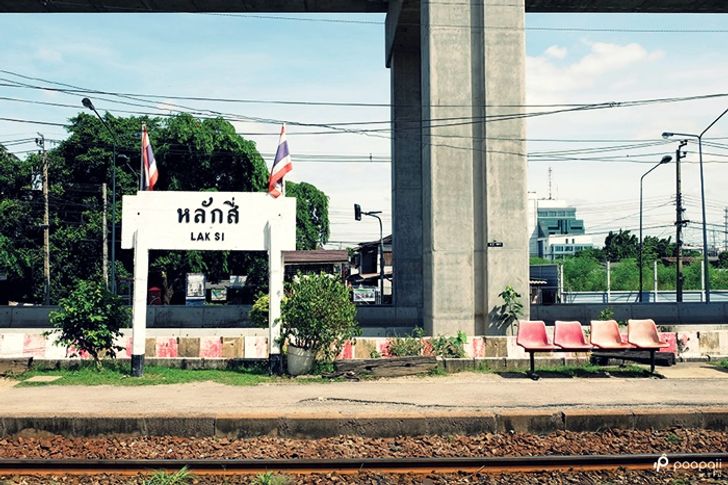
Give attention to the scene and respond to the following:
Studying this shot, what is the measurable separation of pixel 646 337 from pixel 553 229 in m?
153

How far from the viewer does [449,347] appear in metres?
16.4

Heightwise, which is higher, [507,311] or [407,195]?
[407,195]

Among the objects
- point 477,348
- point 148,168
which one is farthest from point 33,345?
point 477,348

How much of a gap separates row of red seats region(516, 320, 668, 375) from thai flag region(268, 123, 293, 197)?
6.57 m

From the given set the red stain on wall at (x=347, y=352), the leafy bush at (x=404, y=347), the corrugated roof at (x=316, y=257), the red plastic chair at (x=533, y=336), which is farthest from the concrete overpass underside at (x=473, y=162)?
the corrugated roof at (x=316, y=257)

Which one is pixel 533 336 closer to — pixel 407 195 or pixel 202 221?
pixel 202 221

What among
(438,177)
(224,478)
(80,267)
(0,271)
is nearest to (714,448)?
(224,478)

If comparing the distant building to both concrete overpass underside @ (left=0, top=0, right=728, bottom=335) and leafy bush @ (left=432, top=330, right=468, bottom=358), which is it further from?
leafy bush @ (left=432, top=330, right=468, bottom=358)

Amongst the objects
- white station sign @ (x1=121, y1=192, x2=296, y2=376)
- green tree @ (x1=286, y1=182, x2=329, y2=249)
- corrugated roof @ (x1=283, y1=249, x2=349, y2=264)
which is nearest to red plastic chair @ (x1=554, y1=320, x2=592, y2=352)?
white station sign @ (x1=121, y1=192, x2=296, y2=376)

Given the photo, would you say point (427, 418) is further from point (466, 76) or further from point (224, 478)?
point (466, 76)

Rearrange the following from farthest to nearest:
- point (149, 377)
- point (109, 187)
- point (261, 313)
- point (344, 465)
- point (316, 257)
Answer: point (316, 257)
point (109, 187)
point (261, 313)
point (149, 377)
point (344, 465)

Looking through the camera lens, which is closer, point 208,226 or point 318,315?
point 318,315

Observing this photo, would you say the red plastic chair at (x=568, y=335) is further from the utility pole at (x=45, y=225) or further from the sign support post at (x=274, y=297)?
the utility pole at (x=45, y=225)

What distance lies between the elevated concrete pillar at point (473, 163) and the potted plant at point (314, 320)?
6878 mm
